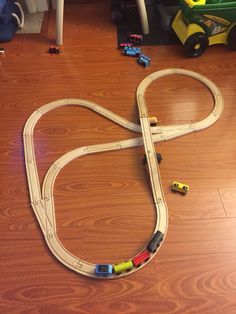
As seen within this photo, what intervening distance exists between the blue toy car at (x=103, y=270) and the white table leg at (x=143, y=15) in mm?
1308

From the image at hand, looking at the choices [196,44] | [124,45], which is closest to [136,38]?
[124,45]

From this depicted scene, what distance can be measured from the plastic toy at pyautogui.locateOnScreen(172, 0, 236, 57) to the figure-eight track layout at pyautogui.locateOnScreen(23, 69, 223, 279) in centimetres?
17

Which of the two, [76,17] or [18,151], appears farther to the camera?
[76,17]

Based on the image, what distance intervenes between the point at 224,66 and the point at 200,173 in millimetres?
689

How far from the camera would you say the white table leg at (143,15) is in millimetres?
1516

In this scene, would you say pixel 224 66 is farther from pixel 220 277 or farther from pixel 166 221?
pixel 220 277

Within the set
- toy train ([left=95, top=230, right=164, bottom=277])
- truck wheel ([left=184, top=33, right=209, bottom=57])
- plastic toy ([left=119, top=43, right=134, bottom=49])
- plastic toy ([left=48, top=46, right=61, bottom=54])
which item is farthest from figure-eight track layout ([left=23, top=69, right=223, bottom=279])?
plastic toy ([left=48, top=46, right=61, bottom=54])

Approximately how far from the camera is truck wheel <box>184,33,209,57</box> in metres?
1.43

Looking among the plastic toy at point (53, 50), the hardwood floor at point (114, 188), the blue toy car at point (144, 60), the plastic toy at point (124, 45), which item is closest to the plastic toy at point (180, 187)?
the hardwood floor at point (114, 188)

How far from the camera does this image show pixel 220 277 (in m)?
0.88

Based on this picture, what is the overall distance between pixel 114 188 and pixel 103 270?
31cm

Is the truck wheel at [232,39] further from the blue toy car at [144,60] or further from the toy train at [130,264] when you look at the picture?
the toy train at [130,264]

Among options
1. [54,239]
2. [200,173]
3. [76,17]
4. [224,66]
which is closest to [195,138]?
[200,173]

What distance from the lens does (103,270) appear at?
873mm
